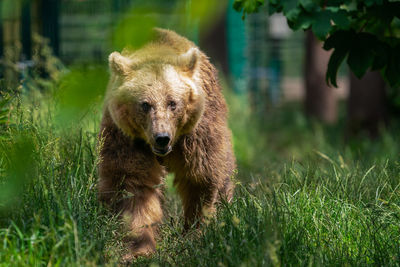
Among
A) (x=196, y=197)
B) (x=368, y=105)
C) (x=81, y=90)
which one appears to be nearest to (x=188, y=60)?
(x=196, y=197)

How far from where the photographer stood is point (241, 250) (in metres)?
2.93

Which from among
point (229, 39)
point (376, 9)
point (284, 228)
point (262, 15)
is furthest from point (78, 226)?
point (262, 15)

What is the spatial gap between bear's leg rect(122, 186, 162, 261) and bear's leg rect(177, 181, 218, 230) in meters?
0.25

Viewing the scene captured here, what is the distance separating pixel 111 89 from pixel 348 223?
179 centimetres

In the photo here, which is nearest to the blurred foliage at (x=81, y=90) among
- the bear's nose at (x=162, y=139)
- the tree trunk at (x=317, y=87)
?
the bear's nose at (x=162, y=139)

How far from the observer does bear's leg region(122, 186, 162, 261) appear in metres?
3.88

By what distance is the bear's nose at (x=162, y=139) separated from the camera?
344cm

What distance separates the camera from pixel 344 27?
286 cm

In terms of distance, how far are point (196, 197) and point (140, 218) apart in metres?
0.47

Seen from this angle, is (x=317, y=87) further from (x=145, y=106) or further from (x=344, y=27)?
(x=344, y=27)

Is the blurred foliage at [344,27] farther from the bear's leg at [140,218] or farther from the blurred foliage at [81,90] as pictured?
the blurred foliage at [81,90]

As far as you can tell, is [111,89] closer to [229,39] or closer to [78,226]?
[78,226]

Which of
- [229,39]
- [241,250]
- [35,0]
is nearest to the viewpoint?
[35,0]

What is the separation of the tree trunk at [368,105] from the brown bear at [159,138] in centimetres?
610
